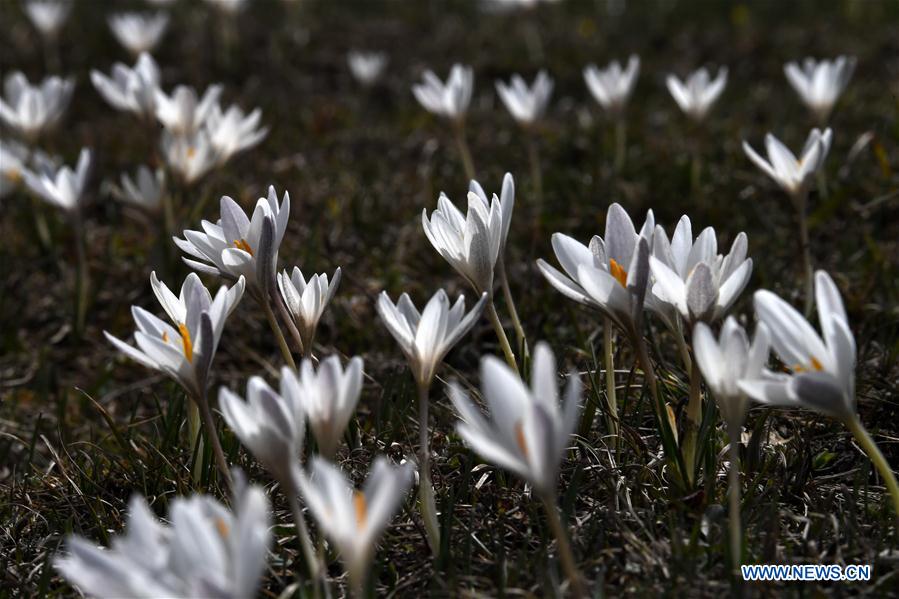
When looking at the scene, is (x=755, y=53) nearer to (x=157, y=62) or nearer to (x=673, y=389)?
(x=157, y=62)

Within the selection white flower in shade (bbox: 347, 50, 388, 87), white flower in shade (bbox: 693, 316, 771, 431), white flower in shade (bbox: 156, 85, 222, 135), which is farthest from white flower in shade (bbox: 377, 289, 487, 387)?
white flower in shade (bbox: 347, 50, 388, 87)

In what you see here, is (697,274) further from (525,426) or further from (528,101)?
(528,101)

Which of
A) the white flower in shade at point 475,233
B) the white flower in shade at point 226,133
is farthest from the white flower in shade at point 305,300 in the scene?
the white flower in shade at point 226,133

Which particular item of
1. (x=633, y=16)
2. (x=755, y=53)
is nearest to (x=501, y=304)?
(x=755, y=53)

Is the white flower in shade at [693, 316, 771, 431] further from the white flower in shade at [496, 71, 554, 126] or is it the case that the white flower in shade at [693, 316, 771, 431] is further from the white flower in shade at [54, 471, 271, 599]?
the white flower in shade at [496, 71, 554, 126]

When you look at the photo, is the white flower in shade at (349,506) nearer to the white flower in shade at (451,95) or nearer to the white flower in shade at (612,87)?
the white flower in shade at (451,95)

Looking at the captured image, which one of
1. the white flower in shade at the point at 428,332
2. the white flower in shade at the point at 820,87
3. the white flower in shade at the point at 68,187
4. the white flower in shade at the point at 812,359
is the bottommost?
the white flower in shade at the point at 812,359

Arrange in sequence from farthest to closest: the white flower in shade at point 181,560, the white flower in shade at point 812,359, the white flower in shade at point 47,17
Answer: the white flower in shade at point 47,17, the white flower in shade at point 812,359, the white flower in shade at point 181,560
